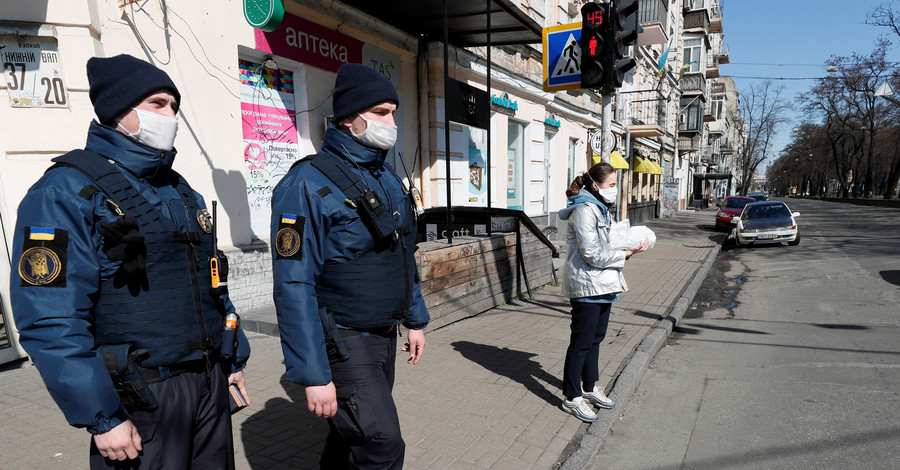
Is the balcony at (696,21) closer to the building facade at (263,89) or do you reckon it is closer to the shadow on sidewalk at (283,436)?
the building facade at (263,89)

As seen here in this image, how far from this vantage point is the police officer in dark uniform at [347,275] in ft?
5.93

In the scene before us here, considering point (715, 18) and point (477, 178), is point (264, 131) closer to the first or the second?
point (477, 178)

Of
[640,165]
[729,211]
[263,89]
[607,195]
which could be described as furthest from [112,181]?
[640,165]

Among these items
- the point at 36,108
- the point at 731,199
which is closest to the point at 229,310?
the point at 36,108

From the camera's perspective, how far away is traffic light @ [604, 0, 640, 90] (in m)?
5.65

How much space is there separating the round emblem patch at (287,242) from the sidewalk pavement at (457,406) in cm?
180

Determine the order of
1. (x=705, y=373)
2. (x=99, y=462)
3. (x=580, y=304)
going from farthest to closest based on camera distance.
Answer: (x=705, y=373) < (x=580, y=304) < (x=99, y=462)

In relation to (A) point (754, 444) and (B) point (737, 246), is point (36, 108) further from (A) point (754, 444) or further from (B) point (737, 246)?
(B) point (737, 246)

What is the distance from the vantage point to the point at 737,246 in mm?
15102

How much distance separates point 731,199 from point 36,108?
22120mm

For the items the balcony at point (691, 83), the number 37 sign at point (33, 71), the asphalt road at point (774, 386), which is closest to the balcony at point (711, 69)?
the balcony at point (691, 83)

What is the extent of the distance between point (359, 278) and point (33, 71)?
14.5 feet

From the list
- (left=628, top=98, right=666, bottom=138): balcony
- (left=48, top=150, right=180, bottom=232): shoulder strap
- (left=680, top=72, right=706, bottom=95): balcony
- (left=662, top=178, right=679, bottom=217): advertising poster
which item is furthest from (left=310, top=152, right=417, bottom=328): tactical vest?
(left=680, top=72, right=706, bottom=95): balcony

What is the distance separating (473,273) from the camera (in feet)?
21.0
